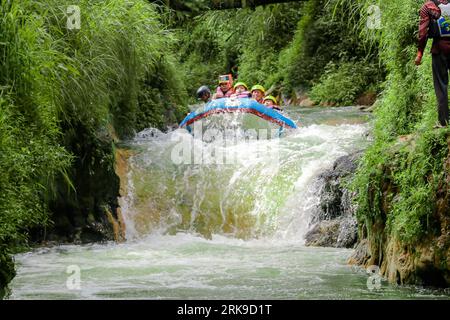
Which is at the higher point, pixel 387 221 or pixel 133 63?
pixel 133 63

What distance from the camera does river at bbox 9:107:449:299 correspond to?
635 cm

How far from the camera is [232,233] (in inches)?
409

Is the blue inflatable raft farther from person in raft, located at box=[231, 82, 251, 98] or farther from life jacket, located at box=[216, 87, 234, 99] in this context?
life jacket, located at box=[216, 87, 234, 99]

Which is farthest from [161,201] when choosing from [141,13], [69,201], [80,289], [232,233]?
[80,289]

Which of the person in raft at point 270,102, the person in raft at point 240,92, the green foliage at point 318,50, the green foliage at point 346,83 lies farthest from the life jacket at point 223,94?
the green foliage at point 318,50

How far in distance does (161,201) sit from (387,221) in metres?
4.88

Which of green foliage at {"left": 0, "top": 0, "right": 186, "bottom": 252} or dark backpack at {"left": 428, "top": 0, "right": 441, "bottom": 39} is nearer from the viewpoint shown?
green foliage at {"left": 0, "top": 0, "right": 186, "bottom": 252}

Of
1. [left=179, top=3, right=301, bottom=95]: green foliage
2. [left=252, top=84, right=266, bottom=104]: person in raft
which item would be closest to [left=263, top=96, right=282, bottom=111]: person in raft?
[left=252, top=84, right=266, bottom=104]: person in raft

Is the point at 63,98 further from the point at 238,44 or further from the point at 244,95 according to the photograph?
the point at 238,44

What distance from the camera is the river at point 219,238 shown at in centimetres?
635

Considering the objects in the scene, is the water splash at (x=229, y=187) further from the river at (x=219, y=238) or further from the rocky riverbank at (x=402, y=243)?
the rocky riverbank at (x=402, y=243)

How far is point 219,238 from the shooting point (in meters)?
10.2
